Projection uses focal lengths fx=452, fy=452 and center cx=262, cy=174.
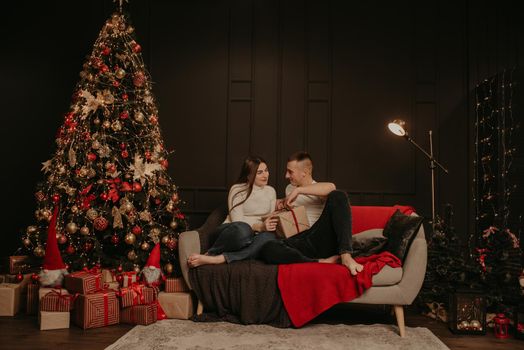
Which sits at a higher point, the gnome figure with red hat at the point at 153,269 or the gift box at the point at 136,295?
the gnome figure with red hat at the point at 153,269

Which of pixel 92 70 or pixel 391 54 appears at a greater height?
pixel 391 54

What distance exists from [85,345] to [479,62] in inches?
174

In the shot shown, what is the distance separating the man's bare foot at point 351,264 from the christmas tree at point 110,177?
54.2 inches

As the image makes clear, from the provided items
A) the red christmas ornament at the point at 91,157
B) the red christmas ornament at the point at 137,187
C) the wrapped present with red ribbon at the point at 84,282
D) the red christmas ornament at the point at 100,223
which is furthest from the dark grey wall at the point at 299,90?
the wrapped present with red ribbon at the point at 84,282

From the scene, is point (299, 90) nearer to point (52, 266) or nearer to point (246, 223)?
point (246, 223)

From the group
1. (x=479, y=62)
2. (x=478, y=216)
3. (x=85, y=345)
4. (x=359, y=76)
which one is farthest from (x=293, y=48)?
(x=85, y=345)

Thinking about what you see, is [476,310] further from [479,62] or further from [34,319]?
[34,319]

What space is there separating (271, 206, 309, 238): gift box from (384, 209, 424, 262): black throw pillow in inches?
24.3

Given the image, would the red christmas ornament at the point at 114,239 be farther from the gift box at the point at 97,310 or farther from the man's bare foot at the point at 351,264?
the man's bare foot at the point at 351,264

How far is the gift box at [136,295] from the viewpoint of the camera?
3.10m

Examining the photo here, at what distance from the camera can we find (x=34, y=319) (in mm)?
3230

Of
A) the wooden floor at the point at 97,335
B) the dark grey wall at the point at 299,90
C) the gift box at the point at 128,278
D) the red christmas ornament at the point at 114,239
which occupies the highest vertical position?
the dark grey wall at the point at 299,90

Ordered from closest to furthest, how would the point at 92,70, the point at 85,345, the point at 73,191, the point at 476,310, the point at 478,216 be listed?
the point at 85,345
the point at 476,310
the point at 73,191
the point at 92,70
the point at 478,216

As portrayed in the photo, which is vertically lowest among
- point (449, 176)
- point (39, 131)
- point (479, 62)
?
point (449, 176)
